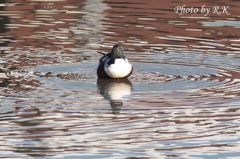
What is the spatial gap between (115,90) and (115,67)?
0.89 m

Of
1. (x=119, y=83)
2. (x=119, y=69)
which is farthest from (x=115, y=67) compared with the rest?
(x=119, y=83)

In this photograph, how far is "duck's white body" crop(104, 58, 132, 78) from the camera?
727 inches

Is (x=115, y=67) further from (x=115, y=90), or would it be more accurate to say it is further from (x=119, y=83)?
(x=115, y=90)

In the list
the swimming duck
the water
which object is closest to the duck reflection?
the water

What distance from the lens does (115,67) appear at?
1864 centimetres

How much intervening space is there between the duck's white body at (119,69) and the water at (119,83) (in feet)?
0.54

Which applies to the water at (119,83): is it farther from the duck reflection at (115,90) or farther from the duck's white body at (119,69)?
the duck's white body at (119,69)

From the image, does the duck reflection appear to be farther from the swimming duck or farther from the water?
the swimming duck

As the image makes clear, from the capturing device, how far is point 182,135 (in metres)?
13.8

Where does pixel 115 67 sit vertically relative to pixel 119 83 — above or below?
above

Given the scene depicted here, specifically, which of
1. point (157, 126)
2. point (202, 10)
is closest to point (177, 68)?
point (157, 126)

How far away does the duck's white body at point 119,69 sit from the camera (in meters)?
18.5

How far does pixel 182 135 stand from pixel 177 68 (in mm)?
6012

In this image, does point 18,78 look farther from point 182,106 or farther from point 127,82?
point 182,106
